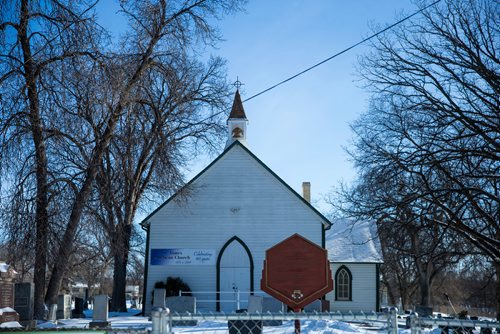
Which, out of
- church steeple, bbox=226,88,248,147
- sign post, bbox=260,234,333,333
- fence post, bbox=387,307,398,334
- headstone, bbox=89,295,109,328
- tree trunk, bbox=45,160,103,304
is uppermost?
church steeple, bbox=226,88,248,147

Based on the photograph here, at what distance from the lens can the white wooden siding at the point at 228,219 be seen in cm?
2888

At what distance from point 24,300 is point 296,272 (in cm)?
1395

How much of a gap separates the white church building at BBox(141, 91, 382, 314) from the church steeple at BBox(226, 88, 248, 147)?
583 centimetres

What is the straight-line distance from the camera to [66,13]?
15055mm

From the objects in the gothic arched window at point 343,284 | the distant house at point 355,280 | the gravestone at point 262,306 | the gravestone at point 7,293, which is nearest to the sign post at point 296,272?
the gravestone at point 262,306

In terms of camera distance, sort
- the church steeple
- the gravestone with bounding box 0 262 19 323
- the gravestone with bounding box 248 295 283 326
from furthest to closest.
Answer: the church steeple < the gravestone with bounding box 248 295 283 326 < the gravestone with bounding box 0 262 19 323

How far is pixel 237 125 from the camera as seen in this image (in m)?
36.2

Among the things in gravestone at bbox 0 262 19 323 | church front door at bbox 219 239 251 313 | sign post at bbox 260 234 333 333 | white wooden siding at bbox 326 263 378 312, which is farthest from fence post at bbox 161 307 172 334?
white wooden siding at bbox 326 263 378 312

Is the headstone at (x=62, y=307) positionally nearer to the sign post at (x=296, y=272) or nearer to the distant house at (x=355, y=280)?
the distant house at (x=355, y=280)

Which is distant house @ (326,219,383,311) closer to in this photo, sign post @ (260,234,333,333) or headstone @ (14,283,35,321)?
headstone @ (14,283,35,321)

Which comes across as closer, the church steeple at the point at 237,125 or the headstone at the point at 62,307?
the headstone at the point at 62,307

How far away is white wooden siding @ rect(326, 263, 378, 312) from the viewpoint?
31.2m

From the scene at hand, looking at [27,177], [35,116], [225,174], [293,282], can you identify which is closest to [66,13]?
[35,116]

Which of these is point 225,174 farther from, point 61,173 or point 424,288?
point 424,288
